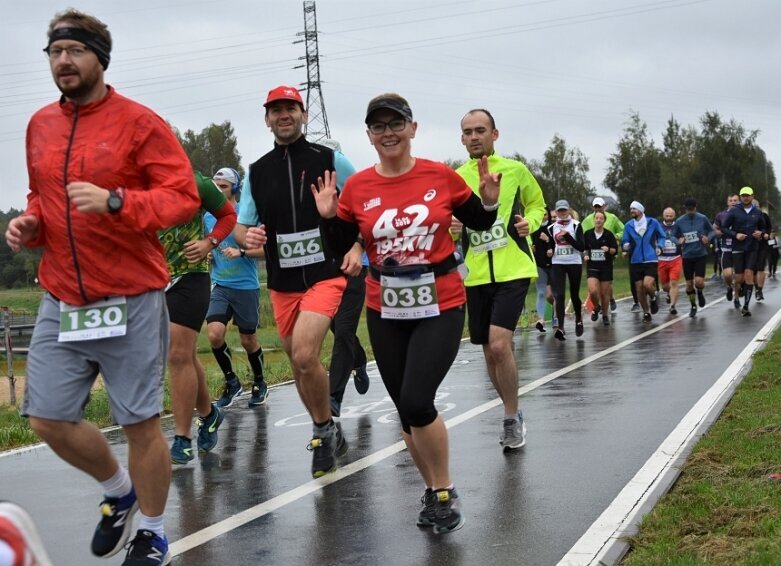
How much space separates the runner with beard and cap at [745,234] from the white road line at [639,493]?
441 inches

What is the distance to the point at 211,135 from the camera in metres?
98.7

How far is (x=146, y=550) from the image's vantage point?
Result: 17.1 feet

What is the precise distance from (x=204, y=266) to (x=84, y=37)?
11.8ft

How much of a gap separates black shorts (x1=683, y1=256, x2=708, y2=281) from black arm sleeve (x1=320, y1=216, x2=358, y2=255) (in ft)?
53.5

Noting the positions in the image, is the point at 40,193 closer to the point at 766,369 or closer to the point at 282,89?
the point at 282,89

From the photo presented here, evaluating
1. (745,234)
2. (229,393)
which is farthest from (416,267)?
(745,234)

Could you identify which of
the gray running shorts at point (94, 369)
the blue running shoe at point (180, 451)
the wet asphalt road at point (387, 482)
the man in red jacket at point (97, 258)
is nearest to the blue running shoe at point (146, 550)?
the man in red jacket at point (97, 258)

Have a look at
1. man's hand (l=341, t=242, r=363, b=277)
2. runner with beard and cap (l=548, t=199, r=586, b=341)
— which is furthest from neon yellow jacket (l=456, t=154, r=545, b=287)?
runner with beard and cap (l=548, t=199, r=586, b=341)

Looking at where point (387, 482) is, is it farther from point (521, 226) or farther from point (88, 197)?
point (88, 197)

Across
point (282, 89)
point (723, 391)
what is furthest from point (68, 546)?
point (723, 391)

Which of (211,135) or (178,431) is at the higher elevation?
(211,135)

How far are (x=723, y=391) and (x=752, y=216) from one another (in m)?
11.4

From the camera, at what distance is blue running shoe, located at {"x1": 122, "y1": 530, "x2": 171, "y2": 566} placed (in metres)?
5.18

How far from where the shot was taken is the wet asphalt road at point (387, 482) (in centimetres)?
580
